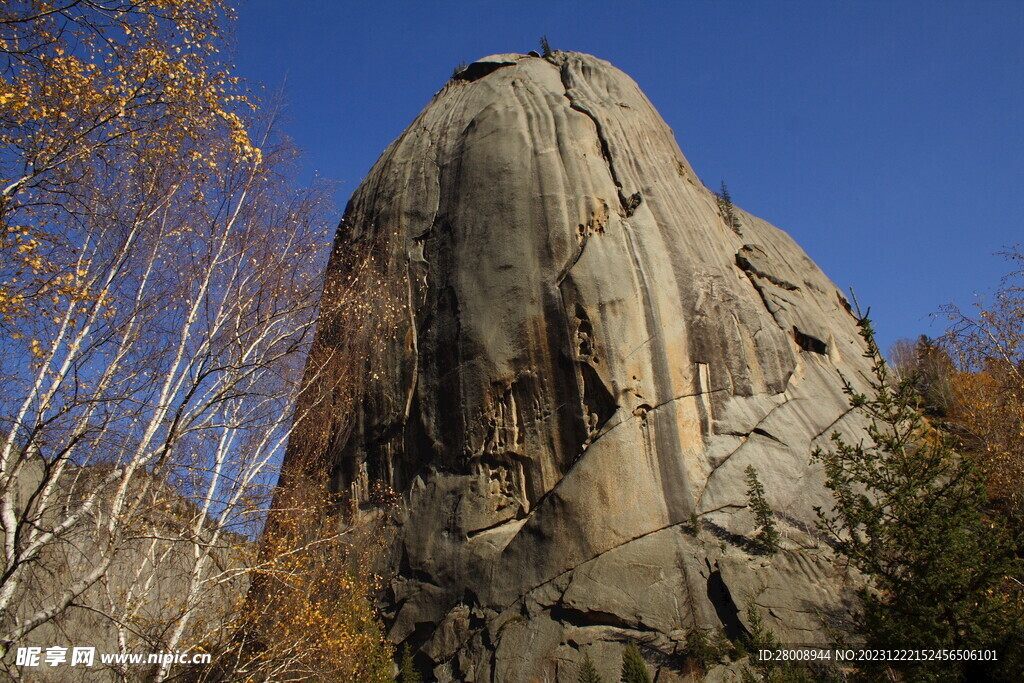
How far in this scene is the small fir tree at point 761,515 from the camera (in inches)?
502

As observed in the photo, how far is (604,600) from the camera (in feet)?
41.0

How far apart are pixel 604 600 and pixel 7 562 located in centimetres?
878

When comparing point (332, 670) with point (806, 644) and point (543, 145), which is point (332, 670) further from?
point (543, 145)

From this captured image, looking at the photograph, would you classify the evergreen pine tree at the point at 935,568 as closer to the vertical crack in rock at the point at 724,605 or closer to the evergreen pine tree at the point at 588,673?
the vertical crack in rock at the point at 724,605

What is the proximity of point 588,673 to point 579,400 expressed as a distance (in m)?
5.11

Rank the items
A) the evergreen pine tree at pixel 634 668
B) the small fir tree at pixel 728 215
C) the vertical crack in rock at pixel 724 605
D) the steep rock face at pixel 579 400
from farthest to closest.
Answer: the small fir tree at pixel 728 215
the steep rock face at pixel 579 400
the vertical crack in rock at pixel 724 605
the evergreen pine tree at pixel 634 668

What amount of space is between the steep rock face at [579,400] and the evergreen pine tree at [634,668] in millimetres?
344

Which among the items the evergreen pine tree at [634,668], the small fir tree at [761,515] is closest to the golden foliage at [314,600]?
the evergreen pine tree at [634,668]

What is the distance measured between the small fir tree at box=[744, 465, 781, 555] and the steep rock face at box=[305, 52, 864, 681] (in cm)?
22

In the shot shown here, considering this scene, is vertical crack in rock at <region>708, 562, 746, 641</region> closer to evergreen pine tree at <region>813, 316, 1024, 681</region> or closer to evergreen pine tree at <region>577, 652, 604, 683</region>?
evergreen pine tree at <region>577, 652, 604, 683</region>

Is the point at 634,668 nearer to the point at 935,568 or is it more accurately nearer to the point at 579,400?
the point at 935,568

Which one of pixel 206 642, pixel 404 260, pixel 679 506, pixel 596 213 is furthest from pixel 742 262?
pixel 206 642

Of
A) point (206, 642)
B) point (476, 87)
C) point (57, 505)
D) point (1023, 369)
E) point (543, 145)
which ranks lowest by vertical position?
point (206, 642)

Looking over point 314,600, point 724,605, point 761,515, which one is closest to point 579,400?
point 761,515
